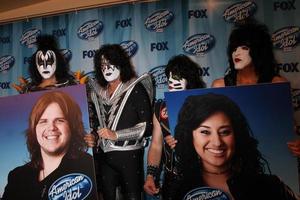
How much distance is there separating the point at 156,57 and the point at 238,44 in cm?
51

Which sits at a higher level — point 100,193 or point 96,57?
point 96,57

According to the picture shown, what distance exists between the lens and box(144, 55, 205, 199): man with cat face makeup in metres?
1.94

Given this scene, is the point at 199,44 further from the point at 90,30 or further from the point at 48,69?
the point at 48,69

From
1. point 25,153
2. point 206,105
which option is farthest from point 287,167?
point 25,153

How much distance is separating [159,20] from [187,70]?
0.39 m

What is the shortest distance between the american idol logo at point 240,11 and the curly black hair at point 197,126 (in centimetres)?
56

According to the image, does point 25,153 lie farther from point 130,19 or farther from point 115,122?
point 130,19

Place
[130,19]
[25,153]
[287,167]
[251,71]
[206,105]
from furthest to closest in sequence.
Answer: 1. [130,19]
2. [25,153]
3. [251,71]
4. [206,105]
5. [287,167]

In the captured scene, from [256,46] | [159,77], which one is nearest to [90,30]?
[159,77]

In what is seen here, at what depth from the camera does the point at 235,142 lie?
1641 mm

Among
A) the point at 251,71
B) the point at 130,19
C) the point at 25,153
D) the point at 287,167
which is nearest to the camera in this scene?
the point at 287,167

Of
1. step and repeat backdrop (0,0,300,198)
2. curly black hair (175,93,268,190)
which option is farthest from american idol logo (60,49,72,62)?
curly black hair (175,93,268,190)

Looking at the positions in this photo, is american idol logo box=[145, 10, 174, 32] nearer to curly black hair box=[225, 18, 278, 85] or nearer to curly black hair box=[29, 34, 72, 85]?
curly black hair box=[225, 18, 278, 85]

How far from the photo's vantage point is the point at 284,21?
190 cm
